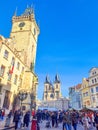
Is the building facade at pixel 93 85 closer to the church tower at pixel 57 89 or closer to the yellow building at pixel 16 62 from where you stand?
the yellow building at pixel 16 62

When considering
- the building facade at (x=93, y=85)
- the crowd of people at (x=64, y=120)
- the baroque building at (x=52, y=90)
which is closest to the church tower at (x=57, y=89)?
the baroque building at (x=52, y=90)

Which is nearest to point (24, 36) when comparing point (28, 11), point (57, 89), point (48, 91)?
point (28, 11)

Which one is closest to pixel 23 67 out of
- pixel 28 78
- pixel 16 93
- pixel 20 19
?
pixel 28 78

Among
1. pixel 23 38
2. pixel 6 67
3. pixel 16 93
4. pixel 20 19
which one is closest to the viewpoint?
pixel 6 67

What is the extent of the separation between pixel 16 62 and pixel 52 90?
3692 inches

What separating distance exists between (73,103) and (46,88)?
66.8m

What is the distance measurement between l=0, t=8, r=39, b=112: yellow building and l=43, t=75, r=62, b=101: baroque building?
76.9 metres

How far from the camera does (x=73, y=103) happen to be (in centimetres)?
5928

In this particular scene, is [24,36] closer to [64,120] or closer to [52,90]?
[64,120]

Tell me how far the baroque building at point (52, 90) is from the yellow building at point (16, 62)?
76.9 meters

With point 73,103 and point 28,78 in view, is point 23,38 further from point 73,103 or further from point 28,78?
point 73,103

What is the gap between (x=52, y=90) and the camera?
403 feet

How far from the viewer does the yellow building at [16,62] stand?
26.8m

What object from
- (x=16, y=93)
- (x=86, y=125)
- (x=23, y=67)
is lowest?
(x=86, y=125)
